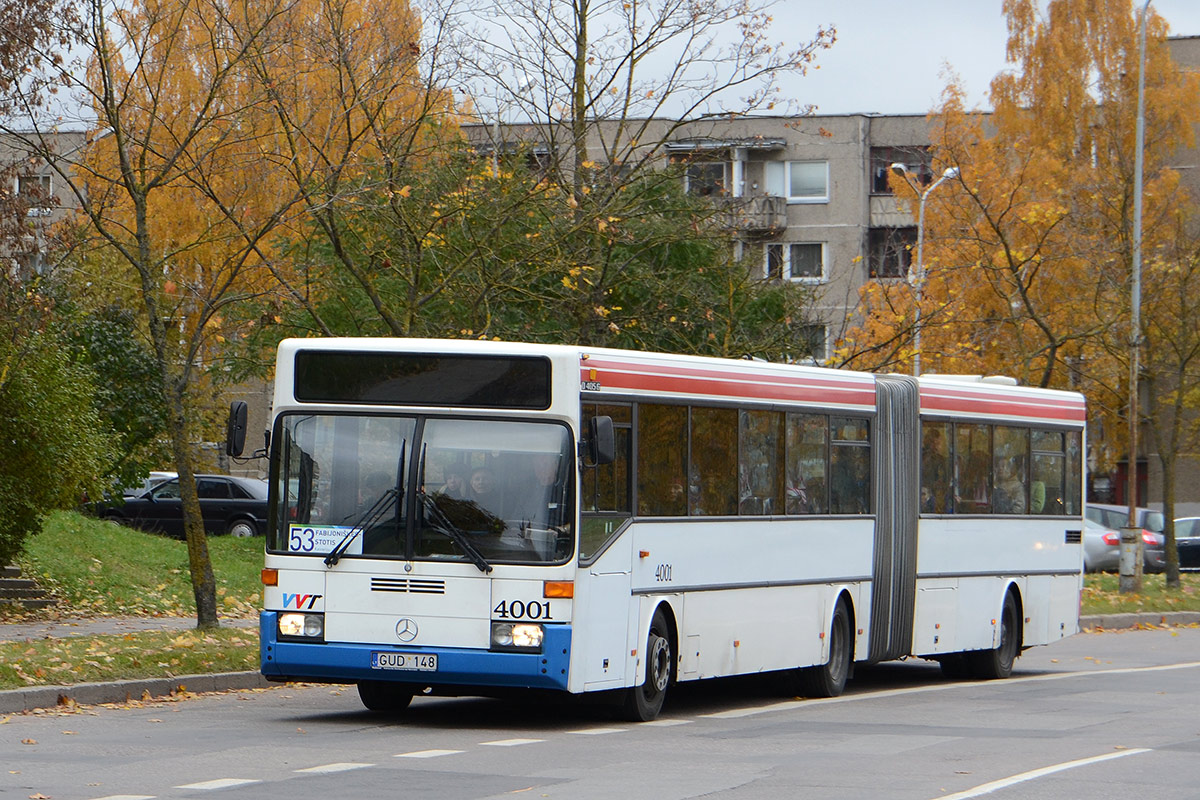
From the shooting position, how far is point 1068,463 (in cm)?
2217

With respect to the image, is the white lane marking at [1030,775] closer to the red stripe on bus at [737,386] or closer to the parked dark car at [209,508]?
the red stripe on bus at [737,386]

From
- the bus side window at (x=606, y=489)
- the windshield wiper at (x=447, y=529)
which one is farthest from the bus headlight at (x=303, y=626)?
the bus side window at (x=606, y=489)

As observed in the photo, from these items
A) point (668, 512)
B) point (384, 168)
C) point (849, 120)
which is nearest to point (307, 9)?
point (384, 168)

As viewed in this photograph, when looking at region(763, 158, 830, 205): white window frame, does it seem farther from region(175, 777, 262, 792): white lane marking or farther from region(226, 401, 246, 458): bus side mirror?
region(175, 777, 262, 792): white lane marking

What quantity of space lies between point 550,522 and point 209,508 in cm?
3169

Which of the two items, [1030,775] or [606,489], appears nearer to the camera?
[1030,775]

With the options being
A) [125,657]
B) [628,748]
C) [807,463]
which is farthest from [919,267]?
[628,748]

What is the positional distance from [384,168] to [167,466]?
91.8 ft

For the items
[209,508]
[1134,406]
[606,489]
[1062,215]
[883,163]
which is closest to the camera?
[606,489]

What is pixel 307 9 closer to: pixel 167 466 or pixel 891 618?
pixel 891 618

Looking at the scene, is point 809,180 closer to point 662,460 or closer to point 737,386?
point 737,386

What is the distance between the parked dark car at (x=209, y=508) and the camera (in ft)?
142

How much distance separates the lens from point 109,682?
15.3 m

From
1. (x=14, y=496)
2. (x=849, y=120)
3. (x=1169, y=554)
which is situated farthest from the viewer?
(x=849, y=120)
